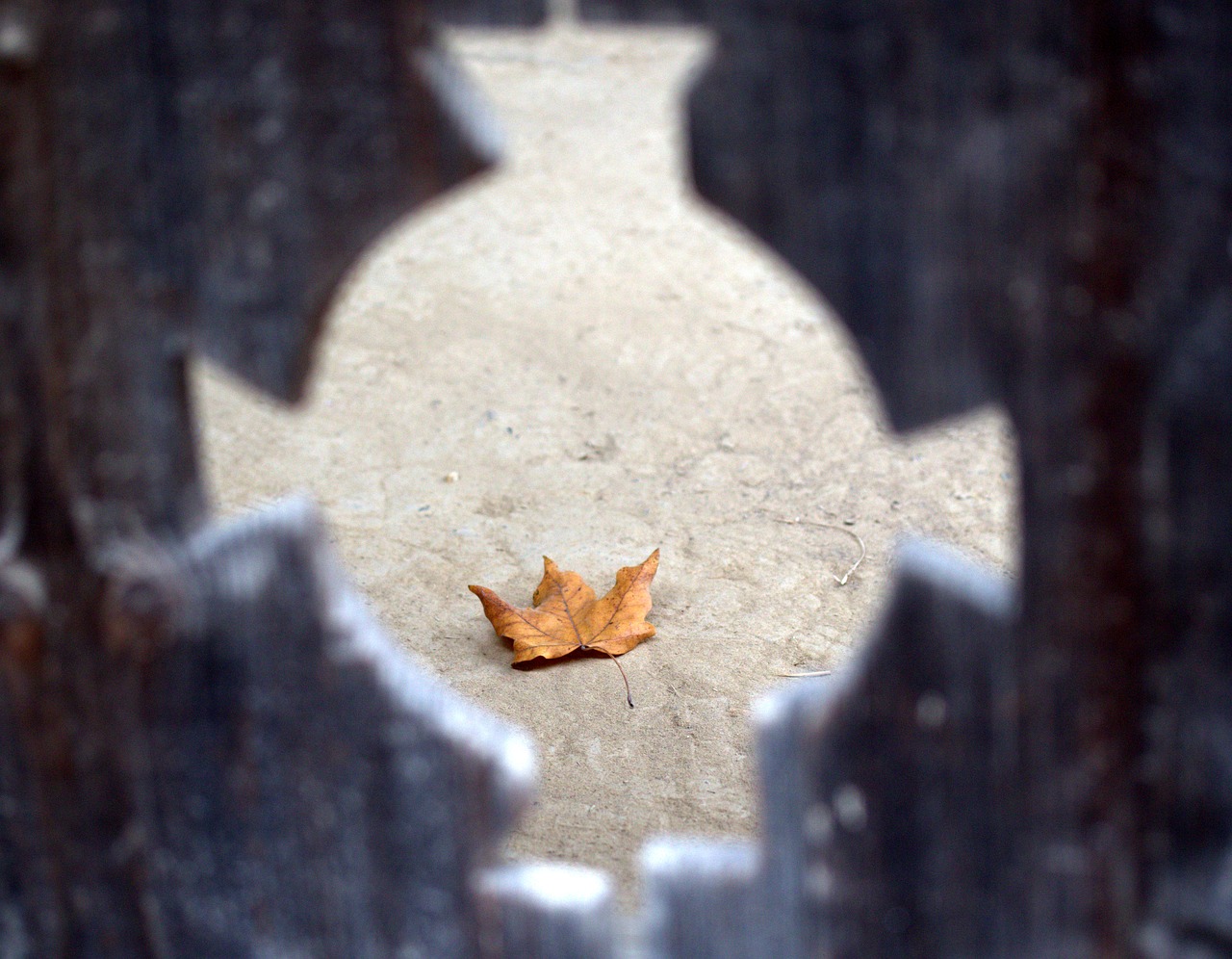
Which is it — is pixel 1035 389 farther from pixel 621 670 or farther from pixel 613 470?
pixel 613 470

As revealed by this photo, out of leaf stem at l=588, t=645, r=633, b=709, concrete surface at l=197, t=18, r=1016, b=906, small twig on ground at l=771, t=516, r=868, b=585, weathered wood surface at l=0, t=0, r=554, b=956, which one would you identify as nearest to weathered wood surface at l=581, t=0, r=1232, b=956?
weathered wood surface at l=0, t=0, r=554, b=956

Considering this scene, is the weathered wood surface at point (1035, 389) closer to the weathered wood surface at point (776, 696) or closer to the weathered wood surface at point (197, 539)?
the weathered wood surface at point (776, 696)

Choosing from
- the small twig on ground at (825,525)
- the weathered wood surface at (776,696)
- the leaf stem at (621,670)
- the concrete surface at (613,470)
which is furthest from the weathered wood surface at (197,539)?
the small twig on ground at (825,525)

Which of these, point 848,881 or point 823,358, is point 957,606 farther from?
point 823,358

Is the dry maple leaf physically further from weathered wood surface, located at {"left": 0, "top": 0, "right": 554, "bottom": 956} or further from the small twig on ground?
weathered wood surface, located at {"left": 0, "top": 0, "right": 554, "bottom": 956}

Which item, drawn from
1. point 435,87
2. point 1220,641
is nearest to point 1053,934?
point 1220,641

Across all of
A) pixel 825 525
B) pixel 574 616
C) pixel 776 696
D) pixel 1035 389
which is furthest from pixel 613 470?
pixel 1035 389
